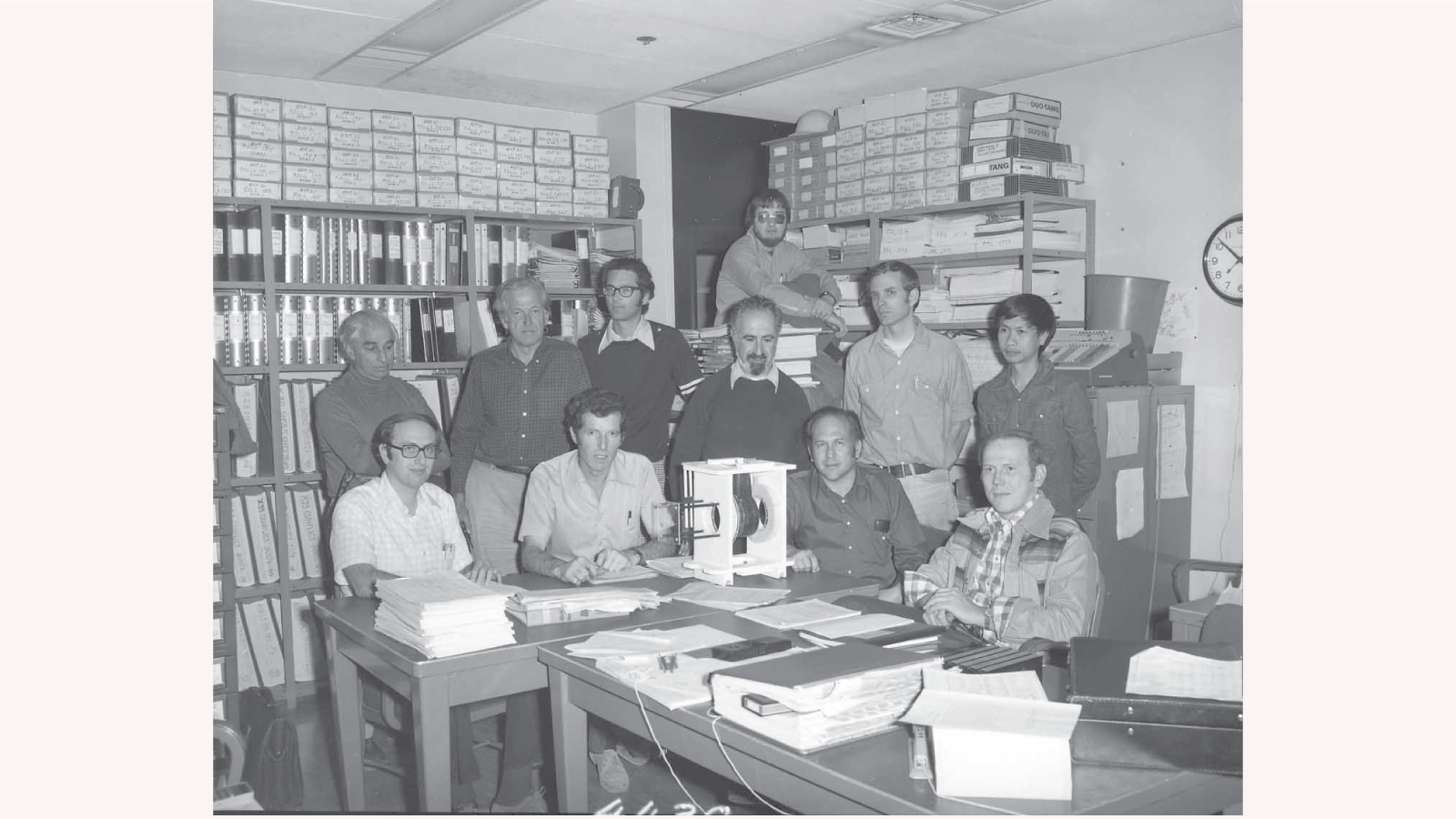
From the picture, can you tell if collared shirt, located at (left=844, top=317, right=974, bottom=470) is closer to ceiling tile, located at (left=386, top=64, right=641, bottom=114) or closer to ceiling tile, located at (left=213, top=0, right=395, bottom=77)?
ceiling tile, located at (left=386, top=64, right=641, bottom=114)

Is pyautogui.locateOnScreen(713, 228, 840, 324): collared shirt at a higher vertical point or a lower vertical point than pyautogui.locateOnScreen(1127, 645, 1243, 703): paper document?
higher

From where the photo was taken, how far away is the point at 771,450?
357 centimetres

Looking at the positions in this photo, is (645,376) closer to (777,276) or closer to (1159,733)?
(777,276)

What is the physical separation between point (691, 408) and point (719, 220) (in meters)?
2.34

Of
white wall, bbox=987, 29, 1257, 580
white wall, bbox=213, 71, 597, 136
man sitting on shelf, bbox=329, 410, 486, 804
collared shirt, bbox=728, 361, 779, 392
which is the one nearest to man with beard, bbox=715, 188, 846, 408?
collared shirt, bbox=728, 361, 779, 392

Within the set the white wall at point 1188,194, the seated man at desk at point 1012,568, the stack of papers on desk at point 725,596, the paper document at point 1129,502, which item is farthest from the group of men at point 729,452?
the white wall at point 1188,194

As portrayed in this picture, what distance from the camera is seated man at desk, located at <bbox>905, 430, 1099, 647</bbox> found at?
2439mm

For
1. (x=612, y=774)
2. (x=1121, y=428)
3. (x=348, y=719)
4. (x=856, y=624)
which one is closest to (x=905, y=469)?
(x=1121, y=428)

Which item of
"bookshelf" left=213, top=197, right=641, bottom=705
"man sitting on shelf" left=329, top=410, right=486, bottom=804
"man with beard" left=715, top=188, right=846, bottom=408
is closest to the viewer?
"man sitting on shelf" left=329, top=410, right=486, bottom=804

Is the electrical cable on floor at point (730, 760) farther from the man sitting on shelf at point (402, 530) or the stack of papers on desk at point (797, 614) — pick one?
the man sitting on shelf at point (402, 530)

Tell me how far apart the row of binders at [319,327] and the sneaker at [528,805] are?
7.36 feet

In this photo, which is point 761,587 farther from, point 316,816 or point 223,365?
point 223,365

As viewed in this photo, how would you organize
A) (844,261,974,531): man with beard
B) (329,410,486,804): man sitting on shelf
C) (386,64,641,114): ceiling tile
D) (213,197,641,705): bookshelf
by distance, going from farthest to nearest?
(386,64,641,114): ceiling tile < (213,197,641,705): bookshelf < (844,261,974,531): man with beard < (329,410,486,804): man sitting on shelf

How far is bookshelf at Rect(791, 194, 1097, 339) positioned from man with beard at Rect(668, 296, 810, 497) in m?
1.50
